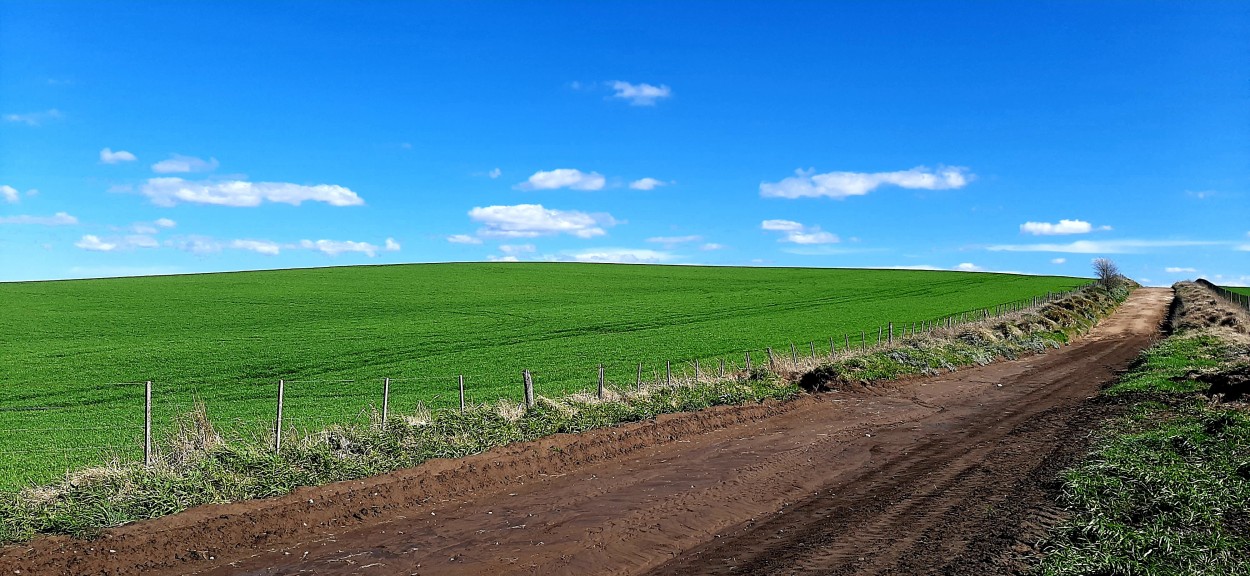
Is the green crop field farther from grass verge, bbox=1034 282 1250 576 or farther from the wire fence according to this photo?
grass verge, bbox=1034 282 1250 576

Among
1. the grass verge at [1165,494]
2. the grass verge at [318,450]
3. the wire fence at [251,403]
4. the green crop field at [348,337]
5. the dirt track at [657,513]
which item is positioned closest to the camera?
the grass verge at [1165,494]

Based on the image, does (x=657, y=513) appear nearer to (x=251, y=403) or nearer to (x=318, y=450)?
(x=318, y=450)

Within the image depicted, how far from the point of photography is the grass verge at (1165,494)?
7.54m

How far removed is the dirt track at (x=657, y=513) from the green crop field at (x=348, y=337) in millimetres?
7337

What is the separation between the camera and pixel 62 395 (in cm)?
2564

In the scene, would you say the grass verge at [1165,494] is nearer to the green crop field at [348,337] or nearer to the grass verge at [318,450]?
the grass verge at [318,450]

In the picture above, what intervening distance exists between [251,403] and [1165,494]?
23825 millimetres

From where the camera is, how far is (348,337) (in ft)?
126

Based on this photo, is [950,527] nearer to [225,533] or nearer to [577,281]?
[225,533]

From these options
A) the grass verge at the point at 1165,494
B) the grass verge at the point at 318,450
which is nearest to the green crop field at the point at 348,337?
the grass verge at the point at 318,450

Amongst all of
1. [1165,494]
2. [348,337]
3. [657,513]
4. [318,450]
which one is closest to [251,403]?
[318,450]

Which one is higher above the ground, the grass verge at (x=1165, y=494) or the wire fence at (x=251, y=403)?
the grass verge at (x=1165, y=494)

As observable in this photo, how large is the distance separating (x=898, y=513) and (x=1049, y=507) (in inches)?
76.0

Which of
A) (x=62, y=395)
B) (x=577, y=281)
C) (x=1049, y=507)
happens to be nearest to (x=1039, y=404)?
(x=1049, y=507)
